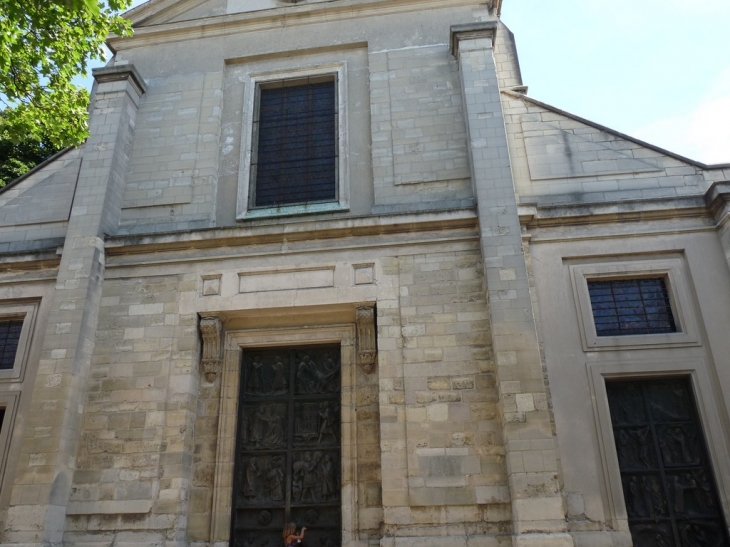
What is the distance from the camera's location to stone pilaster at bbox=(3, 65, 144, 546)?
8.82 metres

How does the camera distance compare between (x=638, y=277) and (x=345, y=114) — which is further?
(x=345, y=114)

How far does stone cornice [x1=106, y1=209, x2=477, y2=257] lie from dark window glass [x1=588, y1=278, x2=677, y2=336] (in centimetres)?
232

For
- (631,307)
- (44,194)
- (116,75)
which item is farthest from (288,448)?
(116,75)

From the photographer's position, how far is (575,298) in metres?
9.79

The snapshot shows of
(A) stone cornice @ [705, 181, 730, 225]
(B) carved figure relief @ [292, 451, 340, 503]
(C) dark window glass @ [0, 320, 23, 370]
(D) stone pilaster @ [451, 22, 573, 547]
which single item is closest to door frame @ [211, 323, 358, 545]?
(B) carved figure relief @ [292, 451, 340, 503]

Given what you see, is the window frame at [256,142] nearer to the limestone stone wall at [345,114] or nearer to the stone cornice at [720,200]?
the limestone stone wall at [345,114]

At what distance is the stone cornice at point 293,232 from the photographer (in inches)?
405

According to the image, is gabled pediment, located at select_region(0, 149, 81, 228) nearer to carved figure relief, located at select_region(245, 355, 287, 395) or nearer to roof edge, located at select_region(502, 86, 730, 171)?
carved figure relief, located at select_region(245, 355, 287, 395)

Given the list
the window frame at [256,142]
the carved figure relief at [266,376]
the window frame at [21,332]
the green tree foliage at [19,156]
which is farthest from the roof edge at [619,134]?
the green tree foliage at [19,156]

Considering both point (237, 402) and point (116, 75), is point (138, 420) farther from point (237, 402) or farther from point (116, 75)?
point (116, 75)

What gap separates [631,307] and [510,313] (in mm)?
2150

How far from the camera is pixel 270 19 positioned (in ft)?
42.8

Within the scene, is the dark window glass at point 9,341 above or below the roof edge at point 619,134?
below

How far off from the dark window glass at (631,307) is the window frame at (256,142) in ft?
14.8
